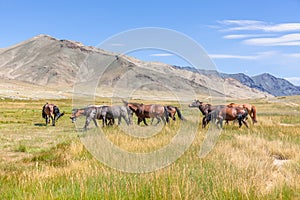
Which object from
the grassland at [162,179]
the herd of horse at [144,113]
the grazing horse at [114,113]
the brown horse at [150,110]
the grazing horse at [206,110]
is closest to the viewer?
the grassland at [162,179]

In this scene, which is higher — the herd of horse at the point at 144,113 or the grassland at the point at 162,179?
the herd of horse at the point at 144,113

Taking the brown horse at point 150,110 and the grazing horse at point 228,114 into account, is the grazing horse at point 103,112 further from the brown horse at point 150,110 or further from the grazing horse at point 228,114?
the grazing horse at point 228,114

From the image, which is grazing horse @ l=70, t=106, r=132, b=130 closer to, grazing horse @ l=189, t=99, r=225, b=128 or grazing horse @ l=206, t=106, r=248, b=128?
grazing horse @ l=189, t=99, r=225, b=128

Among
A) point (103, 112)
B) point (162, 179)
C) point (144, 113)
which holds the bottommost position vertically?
point (162, 179)

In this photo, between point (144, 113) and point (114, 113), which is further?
point (144, 113)

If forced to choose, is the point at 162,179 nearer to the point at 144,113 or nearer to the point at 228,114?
the point at 228,114

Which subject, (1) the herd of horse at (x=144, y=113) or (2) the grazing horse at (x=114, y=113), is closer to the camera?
(1) the herd of horse at (x=144, y=113)

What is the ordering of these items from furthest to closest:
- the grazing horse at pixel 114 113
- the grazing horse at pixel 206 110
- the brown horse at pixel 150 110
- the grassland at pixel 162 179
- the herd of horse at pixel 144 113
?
the brown horse at pixel 150 110 < the grazing horse at pixel 114 113 < the herd of horse at pixel 144 113 < the grazing horse at pixel 206 110 < the grassland at pixel 162 179

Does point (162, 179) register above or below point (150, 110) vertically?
below

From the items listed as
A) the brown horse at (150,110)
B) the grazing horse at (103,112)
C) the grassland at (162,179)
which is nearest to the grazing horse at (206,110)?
the brown horse at (150,110)

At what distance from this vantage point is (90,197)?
5504mm

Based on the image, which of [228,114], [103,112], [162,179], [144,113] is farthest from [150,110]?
[162,179]

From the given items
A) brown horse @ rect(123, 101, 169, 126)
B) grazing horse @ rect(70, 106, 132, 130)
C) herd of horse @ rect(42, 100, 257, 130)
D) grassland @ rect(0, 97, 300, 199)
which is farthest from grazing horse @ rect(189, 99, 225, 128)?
grassland @ rect(0, 97, 300, 199)

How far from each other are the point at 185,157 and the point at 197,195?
4.05m
